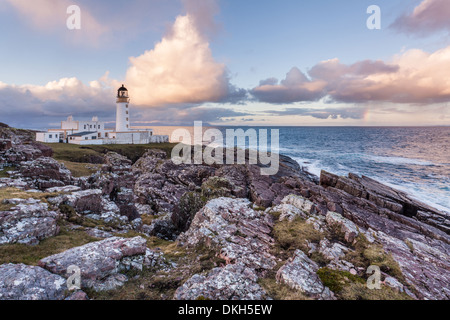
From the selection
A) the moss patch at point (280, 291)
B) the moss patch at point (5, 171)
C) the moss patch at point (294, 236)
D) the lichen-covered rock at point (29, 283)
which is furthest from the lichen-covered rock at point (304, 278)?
the moss patch at point (5, 171)

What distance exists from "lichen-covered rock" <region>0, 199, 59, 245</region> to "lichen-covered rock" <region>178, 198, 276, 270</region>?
819 cm

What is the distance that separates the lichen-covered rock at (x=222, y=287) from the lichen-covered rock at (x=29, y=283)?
466 cm

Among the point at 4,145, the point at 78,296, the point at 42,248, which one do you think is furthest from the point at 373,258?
the point at 4,145

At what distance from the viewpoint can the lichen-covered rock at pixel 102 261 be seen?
9.08 metres

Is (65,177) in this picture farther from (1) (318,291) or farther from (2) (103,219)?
(1) (318,291)

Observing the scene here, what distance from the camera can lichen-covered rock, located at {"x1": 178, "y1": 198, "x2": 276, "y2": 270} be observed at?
1144 centimetres

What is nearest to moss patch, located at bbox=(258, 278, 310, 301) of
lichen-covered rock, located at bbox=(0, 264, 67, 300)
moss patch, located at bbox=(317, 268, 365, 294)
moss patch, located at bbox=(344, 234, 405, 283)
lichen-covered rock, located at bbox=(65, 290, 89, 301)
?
moss patch, located at bbox=(317, 268, 365, 294)

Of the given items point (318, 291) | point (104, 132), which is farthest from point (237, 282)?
point (104, 132)

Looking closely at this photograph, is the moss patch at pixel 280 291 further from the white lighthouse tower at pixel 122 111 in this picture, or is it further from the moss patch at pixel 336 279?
the white lighthouse tower at pixel 122 111

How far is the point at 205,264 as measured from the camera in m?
11.1

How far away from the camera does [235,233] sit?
13789 mm

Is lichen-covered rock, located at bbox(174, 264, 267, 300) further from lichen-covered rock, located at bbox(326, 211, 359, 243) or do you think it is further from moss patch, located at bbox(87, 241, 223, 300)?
lichen-covered rock, located at bbox(326, 211, 359, 243)

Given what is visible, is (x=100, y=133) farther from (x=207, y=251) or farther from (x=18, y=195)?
(x=207, y=251)
